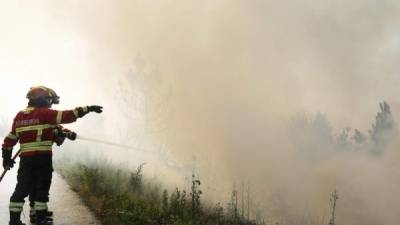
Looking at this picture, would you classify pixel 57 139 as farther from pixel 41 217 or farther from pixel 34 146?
pixel 41 217

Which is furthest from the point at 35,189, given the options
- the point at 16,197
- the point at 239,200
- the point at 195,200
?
the point at 239,200

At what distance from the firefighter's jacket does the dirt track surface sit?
1.36 m

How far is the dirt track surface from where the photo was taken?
7.98 metres

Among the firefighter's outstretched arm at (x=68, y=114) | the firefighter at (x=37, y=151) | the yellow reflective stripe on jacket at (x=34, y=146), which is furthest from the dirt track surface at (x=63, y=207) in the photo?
the firefighter's outstretched arm at (x=68, y=114)

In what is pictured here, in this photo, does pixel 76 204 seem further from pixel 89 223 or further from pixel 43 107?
pixel 43 107

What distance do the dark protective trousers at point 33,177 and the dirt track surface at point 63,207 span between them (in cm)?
72

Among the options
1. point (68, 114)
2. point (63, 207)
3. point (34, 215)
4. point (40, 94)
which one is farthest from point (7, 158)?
point (63, 207)

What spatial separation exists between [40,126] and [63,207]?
2178mm

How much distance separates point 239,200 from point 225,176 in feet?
40.9

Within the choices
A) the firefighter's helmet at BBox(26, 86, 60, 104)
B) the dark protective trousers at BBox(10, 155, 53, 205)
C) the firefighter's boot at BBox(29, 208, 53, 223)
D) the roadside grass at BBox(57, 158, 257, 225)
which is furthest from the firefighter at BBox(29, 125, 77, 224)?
the roadside grass at BBox(57, 158, 257, 225)

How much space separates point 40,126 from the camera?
7.34 metres

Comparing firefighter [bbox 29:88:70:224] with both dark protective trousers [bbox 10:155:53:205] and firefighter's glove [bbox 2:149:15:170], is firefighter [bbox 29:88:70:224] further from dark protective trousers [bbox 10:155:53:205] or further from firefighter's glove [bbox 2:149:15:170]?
firefighter's glove [bbox 2:149:15:170]

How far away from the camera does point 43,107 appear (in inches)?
298

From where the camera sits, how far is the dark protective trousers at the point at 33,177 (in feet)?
24.0
